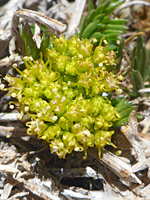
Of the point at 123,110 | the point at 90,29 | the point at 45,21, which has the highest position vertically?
the point at 45,21

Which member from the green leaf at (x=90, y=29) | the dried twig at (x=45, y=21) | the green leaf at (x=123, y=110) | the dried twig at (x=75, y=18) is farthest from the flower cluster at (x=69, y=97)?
the dried twig at (x=75, y=18)

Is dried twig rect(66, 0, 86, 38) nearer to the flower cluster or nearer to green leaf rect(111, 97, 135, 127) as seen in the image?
the flower cluster

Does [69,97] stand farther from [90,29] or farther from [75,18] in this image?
[75,18]

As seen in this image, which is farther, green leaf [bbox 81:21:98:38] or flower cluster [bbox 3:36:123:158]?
green leaf [bbox 81:21:98:38]

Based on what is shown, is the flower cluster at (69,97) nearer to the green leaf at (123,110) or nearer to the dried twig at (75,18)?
the green leaf at (123,110)

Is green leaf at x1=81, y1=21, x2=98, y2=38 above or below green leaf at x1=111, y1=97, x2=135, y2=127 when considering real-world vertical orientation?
above

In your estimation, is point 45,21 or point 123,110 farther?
point 45,21

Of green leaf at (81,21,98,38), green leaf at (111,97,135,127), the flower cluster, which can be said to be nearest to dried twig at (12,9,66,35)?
the flower cluster

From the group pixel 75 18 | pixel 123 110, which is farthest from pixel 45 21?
pixel 123 110

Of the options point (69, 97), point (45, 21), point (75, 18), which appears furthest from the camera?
point (75, 18)
